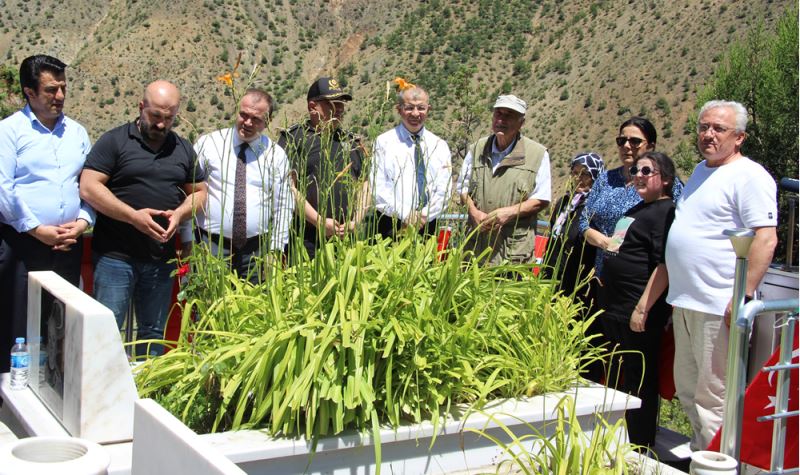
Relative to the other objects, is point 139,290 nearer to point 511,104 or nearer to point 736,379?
point 511,104

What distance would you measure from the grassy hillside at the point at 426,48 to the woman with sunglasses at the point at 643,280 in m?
36.6

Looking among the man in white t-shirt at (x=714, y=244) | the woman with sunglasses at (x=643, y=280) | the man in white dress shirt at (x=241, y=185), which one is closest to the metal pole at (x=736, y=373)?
the man in white t-shirt at (x=714, y=244)

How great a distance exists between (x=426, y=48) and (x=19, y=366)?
6210 cm

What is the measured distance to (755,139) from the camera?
2448 cm

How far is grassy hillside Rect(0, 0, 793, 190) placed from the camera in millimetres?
47750

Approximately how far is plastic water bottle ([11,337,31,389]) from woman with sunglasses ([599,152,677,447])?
9.33 ft

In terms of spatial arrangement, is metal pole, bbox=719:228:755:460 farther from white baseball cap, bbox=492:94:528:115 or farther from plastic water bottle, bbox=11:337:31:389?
plastic water bottle, bbox=11:337:31:389

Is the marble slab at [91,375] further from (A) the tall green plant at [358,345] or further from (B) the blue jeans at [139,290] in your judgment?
(B) the blue jeans at [139,290]

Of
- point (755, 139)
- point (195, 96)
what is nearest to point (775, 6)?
point (755, 139)

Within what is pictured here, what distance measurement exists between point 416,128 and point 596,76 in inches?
2013

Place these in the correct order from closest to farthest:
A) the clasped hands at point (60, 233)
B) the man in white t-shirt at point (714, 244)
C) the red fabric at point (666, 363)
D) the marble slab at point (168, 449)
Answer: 1. the marble slab at point (168, 449)
2. the man in white t-shirt at point (714, 244)
3. the clasped hands at point (60, 233)
4. the red fabric at point (666, 363)

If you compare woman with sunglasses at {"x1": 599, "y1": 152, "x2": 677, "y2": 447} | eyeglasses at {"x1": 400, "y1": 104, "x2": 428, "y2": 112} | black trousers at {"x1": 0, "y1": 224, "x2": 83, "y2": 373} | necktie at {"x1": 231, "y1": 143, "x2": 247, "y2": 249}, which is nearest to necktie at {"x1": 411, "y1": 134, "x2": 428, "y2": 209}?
eyeglasses at {"x1": 400, "y1": 104, "x2": 428, "y2": 112}

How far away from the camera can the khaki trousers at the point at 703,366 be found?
3.67 meters

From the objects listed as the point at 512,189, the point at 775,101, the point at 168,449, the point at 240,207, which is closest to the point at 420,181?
the point at 512,189
